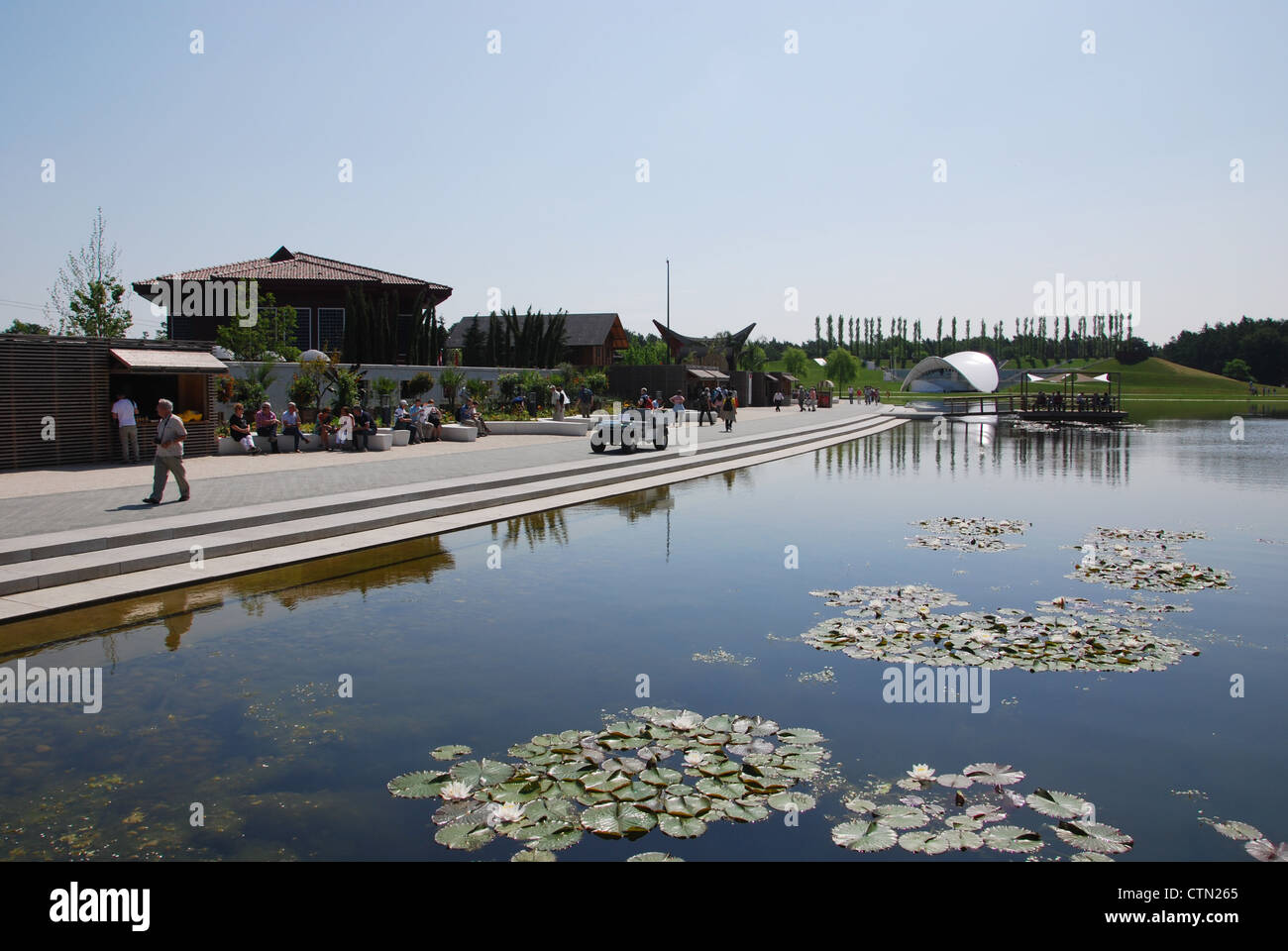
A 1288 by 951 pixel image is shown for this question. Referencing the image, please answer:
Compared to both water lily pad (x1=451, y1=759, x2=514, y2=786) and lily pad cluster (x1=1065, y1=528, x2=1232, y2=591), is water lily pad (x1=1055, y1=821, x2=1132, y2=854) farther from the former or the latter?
lily pad cluster (x1=1065, y1=528, x2=1232, y2=591)

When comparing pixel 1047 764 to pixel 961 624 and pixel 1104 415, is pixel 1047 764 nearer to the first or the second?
pixel 961 624

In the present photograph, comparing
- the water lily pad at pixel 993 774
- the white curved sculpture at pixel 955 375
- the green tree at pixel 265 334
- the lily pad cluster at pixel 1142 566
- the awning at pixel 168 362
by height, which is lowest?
the water lily pad at pixel 993 774

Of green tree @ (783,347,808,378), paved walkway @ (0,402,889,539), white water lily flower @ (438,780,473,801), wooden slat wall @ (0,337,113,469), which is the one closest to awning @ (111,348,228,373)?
wooden slat wall @ (0,337,113,469)

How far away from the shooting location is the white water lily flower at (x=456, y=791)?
4672 millimetres

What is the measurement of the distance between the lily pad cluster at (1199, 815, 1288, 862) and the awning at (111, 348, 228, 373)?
858 inches

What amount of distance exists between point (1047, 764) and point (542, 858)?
9.58ft

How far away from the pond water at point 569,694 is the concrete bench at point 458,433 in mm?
15849

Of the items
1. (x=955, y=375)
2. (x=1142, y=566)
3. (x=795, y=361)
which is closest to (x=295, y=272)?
(x=1142, y=566)

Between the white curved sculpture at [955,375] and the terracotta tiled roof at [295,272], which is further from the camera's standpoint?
the white curved sculpture at [955,375]

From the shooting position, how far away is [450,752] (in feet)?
17.3

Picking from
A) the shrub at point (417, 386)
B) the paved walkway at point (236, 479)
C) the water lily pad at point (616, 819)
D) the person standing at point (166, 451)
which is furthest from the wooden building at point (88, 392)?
the water lily pad at point (616, 819)

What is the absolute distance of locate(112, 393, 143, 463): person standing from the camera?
1981cm

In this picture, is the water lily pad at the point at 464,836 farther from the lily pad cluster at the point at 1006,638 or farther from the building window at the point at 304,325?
the building window at the point at 304,325
